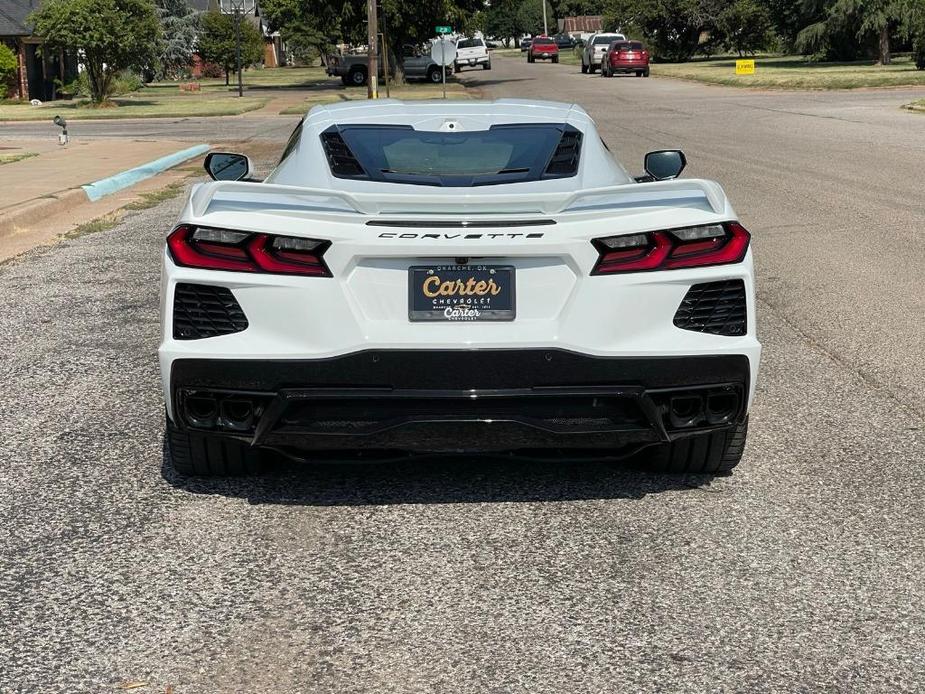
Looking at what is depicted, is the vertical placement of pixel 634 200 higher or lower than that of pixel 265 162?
higher

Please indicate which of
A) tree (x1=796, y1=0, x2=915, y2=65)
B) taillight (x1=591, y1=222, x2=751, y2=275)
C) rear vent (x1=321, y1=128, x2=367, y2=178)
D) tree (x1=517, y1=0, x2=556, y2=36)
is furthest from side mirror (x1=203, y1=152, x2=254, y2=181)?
tree (x1=517, y1=0, x2=556, y2=36)

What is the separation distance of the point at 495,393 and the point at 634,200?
0.85m

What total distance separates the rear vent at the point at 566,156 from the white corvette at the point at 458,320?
77 cm

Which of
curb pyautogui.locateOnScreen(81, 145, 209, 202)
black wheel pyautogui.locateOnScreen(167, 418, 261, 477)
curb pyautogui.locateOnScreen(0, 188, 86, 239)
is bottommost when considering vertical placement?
curb pyautogui.locateOnScreen(81, 145, 209, 202)

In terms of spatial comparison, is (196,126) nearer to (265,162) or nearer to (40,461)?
(265,162)

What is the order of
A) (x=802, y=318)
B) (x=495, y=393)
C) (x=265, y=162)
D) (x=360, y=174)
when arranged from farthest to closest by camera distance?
(x=265, y=162)
(x=802, y=318)
(x=360, y=174)
(x=495, y=393)

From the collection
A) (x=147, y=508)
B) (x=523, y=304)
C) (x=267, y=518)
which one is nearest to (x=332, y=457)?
(x=267, y=518)

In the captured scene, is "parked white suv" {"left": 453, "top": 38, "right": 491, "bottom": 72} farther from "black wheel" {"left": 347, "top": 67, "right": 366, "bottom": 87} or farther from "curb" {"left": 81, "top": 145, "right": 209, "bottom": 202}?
"curb" {"left": 81, "top": 145, "right": 209, "bottom": 202}

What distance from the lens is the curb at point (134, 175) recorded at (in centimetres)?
1636

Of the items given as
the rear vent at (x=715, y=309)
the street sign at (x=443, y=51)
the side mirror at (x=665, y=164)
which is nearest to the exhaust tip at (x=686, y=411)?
the rear vent at (x=715, y=309)

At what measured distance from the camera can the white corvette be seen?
13.9 ft

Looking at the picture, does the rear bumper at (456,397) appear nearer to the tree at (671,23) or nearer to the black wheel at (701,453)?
the black wheel at (701,453)

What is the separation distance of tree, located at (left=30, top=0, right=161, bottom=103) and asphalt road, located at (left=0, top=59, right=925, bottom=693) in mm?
34427

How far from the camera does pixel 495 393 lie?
4.23 meters
